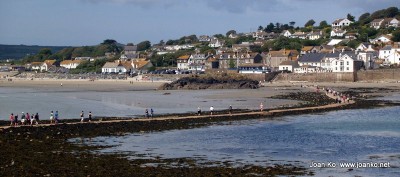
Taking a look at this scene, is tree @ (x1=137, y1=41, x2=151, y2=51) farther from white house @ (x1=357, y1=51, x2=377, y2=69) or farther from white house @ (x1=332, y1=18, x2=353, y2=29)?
white house @ (x1=357, y1=51, x2=377, y2=69)

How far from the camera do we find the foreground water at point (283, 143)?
1894cm

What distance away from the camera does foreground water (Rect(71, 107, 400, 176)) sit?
62.1ft

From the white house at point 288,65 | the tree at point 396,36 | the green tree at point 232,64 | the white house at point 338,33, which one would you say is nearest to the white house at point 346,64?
the white house at point 288,65

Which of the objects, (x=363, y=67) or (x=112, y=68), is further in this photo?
(x=112, y=68)

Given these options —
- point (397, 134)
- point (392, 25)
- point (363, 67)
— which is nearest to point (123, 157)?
point (397, 134)

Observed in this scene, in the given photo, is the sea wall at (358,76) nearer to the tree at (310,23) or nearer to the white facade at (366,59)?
the white facade at (366,59)

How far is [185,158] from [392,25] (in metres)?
99.2

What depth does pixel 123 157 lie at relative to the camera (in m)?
19.2

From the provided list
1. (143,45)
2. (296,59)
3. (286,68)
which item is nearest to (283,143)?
(286,68)

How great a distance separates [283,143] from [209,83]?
41052mm

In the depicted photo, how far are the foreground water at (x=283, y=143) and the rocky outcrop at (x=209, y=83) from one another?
1234 inches

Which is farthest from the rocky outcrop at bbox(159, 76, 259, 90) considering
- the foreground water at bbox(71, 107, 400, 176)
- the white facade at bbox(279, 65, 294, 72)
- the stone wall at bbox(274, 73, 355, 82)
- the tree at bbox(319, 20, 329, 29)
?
the tree at bbox(319, 20, 329, 29)

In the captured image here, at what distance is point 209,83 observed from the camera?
6375 centimetres

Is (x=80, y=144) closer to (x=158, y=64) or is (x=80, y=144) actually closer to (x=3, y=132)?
(x=3, y=132)
